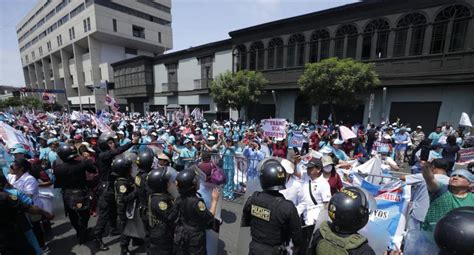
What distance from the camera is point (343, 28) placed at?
17.4 meters

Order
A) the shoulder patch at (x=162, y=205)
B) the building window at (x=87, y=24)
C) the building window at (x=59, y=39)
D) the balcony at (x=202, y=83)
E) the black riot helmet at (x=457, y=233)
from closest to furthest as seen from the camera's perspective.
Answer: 1. the black riot helmet at (x=457, y=233)
2. the shoulder patch at (x=162, y=205)
3. the balcony at (x=202, y=83)
4. the building window at (x=87, y=24)
5. the building window at (x=59, y=39)

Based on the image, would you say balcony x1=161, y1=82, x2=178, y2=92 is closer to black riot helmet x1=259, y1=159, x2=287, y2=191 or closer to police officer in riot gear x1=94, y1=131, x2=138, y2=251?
police officer in riot gear x1=94, y1=131, x2=138, y2=251

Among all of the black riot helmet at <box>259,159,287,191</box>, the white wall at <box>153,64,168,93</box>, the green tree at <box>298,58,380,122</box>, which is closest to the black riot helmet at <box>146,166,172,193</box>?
the black riot helmet at <box>259,159,287,191</box>

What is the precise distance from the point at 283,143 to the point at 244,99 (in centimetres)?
1378

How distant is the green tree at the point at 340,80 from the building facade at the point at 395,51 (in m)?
1.70

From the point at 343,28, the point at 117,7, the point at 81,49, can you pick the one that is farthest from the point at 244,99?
the point at 81,49

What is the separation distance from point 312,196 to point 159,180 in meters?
2.20

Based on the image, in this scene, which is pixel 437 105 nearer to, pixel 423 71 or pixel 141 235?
pixel 423 71

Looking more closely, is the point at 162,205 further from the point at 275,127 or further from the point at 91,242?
the point at 275,127

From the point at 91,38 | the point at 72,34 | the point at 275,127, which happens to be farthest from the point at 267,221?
the point at 72,34

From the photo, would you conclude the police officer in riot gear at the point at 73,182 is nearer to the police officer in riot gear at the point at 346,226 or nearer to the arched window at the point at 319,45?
the police officer in riot gear at the point at 346,226

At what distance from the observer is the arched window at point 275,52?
67.9 ft

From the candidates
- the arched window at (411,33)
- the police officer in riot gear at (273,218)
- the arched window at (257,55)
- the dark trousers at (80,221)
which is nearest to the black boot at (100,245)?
the dark trousers at (80,221)

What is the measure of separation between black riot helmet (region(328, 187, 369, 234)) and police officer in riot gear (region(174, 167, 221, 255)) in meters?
1.50
